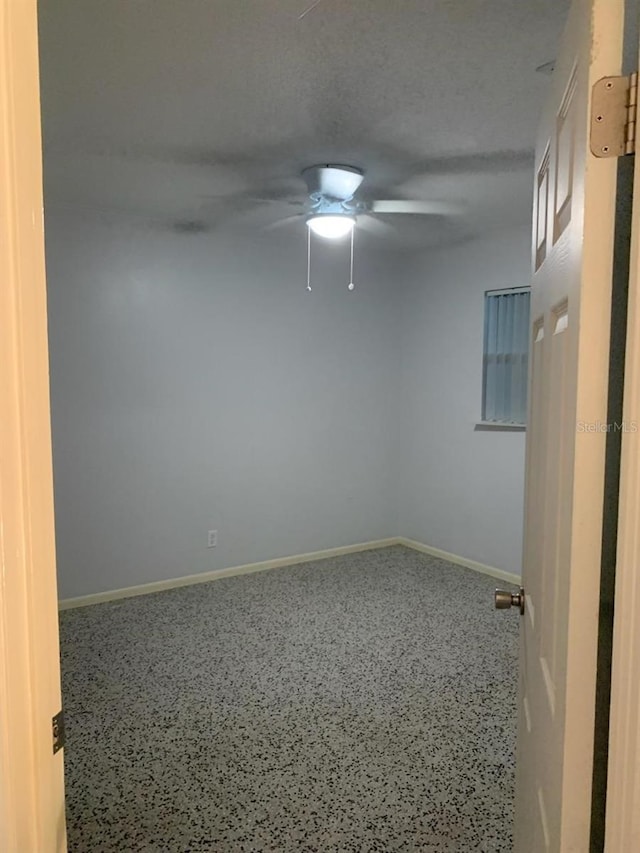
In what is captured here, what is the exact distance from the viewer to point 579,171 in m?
0.80

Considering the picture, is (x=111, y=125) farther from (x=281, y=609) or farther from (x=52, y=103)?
(x=281, y=609)

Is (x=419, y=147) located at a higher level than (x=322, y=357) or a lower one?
higher

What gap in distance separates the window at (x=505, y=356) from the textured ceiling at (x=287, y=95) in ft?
3.41

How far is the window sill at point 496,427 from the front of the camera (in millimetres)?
4438

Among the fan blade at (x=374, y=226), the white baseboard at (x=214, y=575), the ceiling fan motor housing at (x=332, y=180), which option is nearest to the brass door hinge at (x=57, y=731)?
the ceiling fan motor housing at (x=332, y=180)

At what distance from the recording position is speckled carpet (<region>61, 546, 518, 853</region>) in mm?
2038

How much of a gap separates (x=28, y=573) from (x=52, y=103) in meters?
2.17

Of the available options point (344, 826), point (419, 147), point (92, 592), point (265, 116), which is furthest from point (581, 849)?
point (92, 592)

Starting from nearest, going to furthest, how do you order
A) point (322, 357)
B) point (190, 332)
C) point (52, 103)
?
1. point (52, 103)
2. point (190, 332)
3. point (322, 357)

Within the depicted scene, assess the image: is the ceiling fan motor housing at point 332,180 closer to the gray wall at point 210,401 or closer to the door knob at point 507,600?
the gray wall at point 210,401

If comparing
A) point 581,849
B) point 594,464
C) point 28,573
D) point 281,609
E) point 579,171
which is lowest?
point 281,609

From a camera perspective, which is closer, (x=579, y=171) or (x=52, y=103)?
(x=579, y=171)

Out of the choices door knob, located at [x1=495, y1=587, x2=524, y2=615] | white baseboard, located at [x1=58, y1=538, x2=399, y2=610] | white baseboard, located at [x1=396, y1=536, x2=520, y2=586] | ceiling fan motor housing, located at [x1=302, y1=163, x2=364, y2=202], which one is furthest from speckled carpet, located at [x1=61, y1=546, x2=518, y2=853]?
ceiling fan motor housing, located at [x1=302, y1=163, x2=364, y2=202]

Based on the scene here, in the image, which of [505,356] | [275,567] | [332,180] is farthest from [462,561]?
[332,180]
